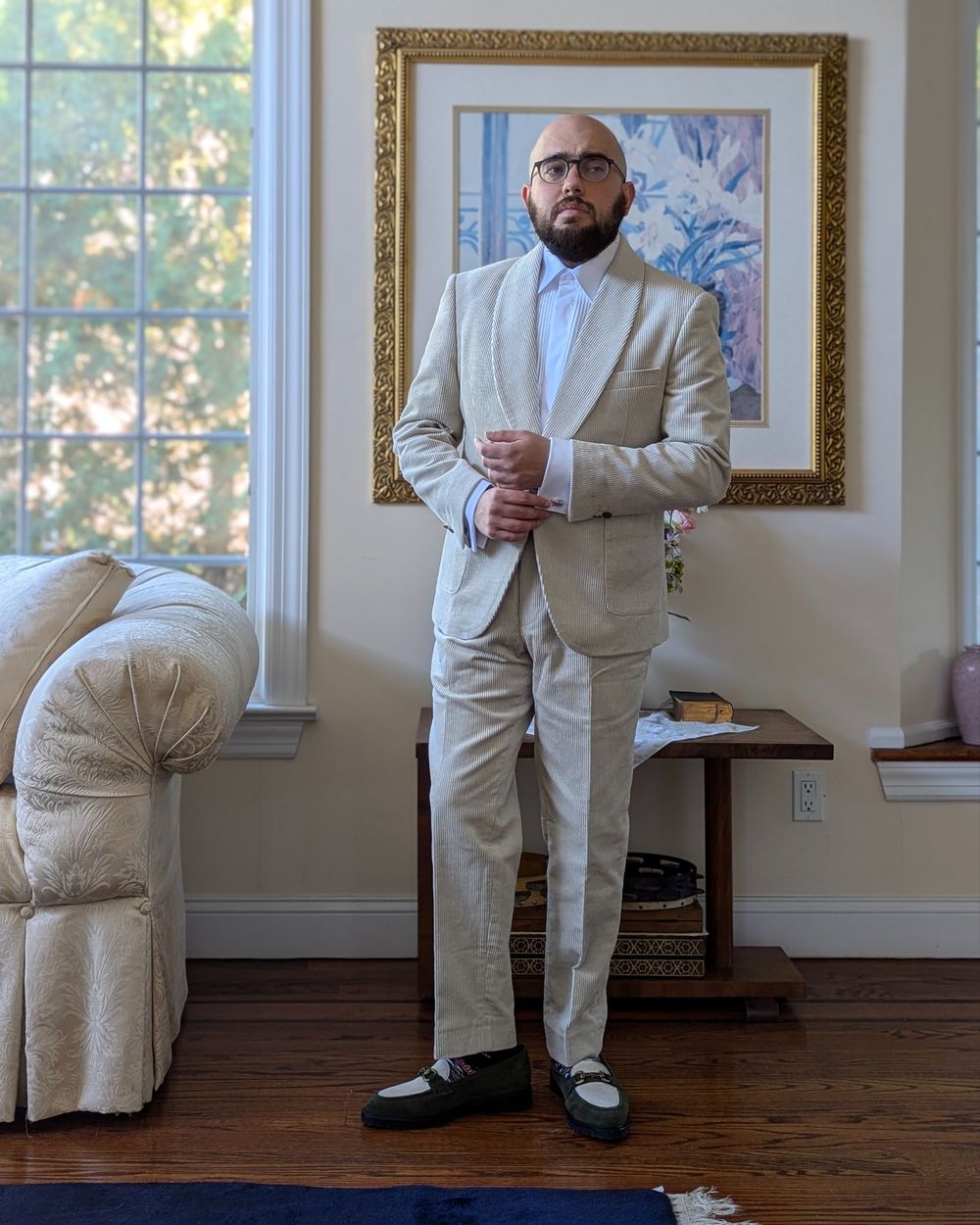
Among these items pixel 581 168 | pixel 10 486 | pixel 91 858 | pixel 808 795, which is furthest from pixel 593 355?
pixel 10 486

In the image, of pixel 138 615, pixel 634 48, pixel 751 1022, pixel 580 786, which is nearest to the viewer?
pixel 580 786

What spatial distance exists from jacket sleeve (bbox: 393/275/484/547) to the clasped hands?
90 millimetres

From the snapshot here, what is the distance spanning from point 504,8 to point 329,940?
2290mm

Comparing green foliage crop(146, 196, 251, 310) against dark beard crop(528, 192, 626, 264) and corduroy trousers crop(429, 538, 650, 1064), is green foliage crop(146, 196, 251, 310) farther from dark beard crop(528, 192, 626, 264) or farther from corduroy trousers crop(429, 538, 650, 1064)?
corduroy trousers crop(429, 538, 650, 1064)

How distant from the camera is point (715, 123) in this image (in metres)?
2.79

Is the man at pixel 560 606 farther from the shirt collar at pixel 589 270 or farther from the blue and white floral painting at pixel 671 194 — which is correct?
the blue and white floral painting at pixel 671 194

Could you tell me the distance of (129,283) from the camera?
2955 mm

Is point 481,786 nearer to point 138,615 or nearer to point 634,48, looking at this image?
point 138,615

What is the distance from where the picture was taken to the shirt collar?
2025 millimetres

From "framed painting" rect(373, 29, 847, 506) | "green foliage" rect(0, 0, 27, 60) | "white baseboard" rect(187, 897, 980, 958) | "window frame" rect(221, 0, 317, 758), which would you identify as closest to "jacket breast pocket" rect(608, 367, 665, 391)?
→ "framed painting" rect(373, 29, 847, 506)

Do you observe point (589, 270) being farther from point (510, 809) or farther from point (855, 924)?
point (855, 924)

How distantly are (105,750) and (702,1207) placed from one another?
3.76ft

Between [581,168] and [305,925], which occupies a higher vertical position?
[581,168]

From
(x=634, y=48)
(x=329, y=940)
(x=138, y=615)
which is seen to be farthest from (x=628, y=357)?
(x=329, y=940)
